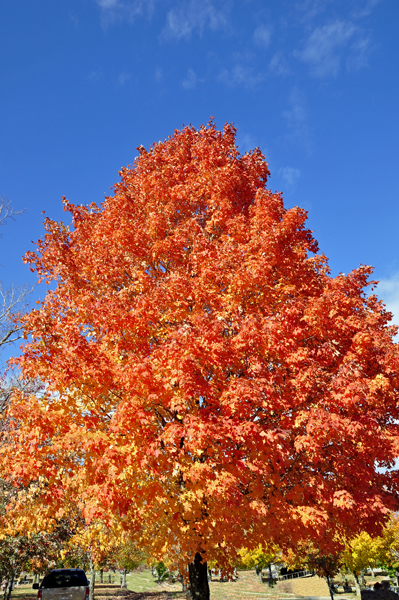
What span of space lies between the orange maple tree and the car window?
646cm

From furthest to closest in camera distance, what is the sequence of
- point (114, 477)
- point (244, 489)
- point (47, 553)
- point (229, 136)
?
1. point (47, 553)
2. point (229, 136)
3. point (244, 489)
4. point (114, 477)

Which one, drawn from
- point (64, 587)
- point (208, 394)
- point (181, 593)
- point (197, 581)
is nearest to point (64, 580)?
point (64, 587)

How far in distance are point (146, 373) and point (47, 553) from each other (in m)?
16.0

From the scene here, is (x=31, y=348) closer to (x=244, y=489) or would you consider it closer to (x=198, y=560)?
(x=244, y=489)

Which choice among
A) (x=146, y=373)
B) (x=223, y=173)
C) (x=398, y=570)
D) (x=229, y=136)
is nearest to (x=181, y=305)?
(x=146, y=373)

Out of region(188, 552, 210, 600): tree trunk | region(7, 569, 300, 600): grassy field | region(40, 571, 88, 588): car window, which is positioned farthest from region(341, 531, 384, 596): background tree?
region(188, 552, 210, 600): tree trunk

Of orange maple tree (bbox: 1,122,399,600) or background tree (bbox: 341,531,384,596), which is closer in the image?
orange maple tree (bbox: 1,122,399,600)

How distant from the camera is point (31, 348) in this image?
780 cm

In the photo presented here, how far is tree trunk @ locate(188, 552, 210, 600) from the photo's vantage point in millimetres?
8625

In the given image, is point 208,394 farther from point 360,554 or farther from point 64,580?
point 360,554

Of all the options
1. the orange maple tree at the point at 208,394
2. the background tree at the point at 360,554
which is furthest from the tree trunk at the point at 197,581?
the background tree at the point at 360,554

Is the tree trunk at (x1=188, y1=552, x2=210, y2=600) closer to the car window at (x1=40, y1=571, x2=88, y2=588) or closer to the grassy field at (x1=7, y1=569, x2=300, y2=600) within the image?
the car window at (x1=40, y1=571, x2=88, y2=588)

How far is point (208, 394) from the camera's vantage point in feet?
22.2

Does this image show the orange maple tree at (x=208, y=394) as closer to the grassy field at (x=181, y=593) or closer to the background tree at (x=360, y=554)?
the background tree at (x=360, y=554)
